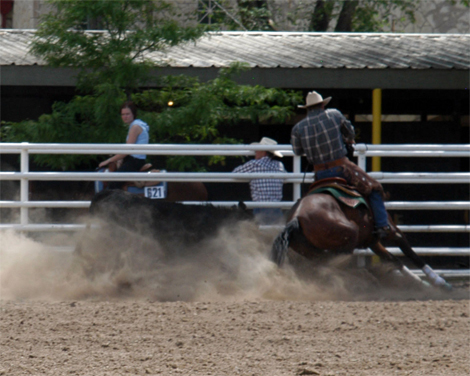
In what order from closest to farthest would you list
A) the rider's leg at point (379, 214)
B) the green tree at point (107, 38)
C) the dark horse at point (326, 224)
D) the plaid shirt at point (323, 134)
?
1. the dark horse at point (326, 224)
2. the plaid shirt at point (323, 134)
3. the rider's leg at point (379, 214)
4. the green tree at point (107, 38)

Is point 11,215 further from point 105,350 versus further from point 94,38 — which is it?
point 105,350

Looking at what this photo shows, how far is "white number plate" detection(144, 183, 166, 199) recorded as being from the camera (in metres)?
7.45

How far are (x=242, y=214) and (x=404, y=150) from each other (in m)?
2.26

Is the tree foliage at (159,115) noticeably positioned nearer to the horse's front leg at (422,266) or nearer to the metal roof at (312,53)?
the metal roof at (312,53)

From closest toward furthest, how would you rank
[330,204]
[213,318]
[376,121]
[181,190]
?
[213,318] < [330,204] < [181,190] < [376,121]

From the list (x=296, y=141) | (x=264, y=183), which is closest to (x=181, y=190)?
(x=264, y=183)

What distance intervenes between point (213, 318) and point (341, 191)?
5.92ft

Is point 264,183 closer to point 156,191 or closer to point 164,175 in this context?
point 164,175

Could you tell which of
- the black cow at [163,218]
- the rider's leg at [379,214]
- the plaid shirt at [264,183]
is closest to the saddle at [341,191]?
the rider's leg at [379,214]

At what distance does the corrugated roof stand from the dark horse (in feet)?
12.3

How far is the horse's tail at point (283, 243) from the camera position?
232 inches

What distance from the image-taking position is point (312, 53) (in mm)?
10648

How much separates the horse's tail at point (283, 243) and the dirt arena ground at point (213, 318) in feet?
0.59

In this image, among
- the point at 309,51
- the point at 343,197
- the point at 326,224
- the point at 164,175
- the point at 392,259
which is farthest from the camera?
the point at 309,51
